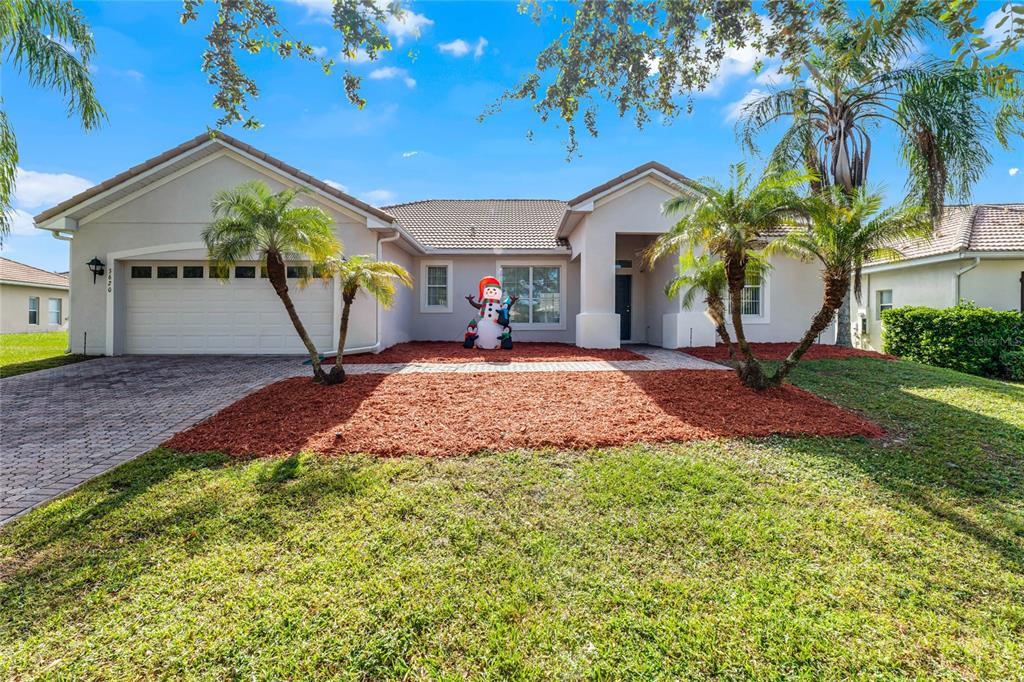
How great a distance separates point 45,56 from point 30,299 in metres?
22.6

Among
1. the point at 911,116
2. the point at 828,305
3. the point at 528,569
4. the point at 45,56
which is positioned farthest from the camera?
the point at 911,116

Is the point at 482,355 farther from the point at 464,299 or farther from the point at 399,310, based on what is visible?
the point at 464,299

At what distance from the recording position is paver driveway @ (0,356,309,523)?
4551mm

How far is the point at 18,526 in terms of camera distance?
353 cm

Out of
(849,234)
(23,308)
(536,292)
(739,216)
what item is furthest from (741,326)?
(23,308)

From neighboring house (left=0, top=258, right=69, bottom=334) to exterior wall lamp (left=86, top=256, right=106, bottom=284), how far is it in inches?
651

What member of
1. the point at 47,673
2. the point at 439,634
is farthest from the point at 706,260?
the point at 47,673

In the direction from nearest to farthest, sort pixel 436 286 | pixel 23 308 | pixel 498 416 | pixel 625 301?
pixel 498 416 → pixel 625 301 → pixel 436 286 → pixel 23 308

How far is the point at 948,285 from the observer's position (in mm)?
13930

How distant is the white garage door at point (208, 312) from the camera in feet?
39.5

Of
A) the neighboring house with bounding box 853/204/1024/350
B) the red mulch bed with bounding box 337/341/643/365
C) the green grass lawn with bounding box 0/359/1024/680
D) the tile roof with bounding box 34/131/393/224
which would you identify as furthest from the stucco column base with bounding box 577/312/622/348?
the neighboring house with bounding box 853/204/1024/350

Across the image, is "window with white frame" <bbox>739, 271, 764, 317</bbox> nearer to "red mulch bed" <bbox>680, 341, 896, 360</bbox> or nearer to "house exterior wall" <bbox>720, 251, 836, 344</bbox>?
"house exterior wall" <bbox>720, 251, 836, 344</bbox>

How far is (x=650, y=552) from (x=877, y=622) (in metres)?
1.37

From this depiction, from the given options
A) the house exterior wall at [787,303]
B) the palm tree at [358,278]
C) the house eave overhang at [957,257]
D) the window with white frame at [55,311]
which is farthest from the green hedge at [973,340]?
the window with white frame at [55,311]
